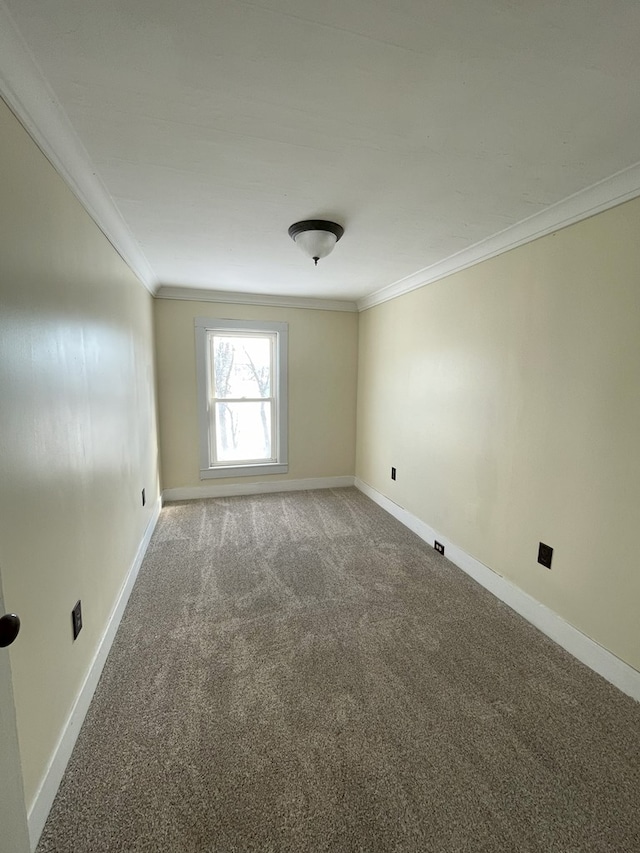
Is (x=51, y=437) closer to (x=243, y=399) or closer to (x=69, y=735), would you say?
(x=69, y=735)

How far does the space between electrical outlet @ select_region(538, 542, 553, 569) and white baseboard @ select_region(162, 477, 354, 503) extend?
8.53 ft

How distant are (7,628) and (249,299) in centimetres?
353

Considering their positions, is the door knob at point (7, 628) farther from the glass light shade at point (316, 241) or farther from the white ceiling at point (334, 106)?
the glass light shade at point (316, 241)

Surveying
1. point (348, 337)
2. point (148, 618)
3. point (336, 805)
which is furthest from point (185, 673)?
point (348, 337)

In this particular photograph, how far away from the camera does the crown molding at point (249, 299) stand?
358 centimetres

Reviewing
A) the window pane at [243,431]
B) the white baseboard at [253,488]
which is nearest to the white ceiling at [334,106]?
the window pane at [243,431]

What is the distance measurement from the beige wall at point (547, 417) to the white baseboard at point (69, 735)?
7.24 ft

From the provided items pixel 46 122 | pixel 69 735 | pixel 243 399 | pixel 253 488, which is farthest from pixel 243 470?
pixel 46 122

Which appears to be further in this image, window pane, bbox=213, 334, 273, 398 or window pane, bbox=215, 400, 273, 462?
window pane, bbox=215, 400, 273, 462

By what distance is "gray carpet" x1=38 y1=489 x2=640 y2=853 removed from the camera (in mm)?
1085

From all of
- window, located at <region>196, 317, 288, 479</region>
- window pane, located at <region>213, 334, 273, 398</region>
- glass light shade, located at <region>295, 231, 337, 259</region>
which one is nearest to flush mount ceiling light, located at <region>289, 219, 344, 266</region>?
glass light shade, located at <region>295, 231, 337, 259</region>

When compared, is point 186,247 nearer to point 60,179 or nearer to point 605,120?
point 60,179

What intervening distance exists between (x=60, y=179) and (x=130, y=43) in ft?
2.26

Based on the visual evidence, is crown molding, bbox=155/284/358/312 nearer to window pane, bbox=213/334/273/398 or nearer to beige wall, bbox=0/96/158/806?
window pane, bbox=213/334/273/398
